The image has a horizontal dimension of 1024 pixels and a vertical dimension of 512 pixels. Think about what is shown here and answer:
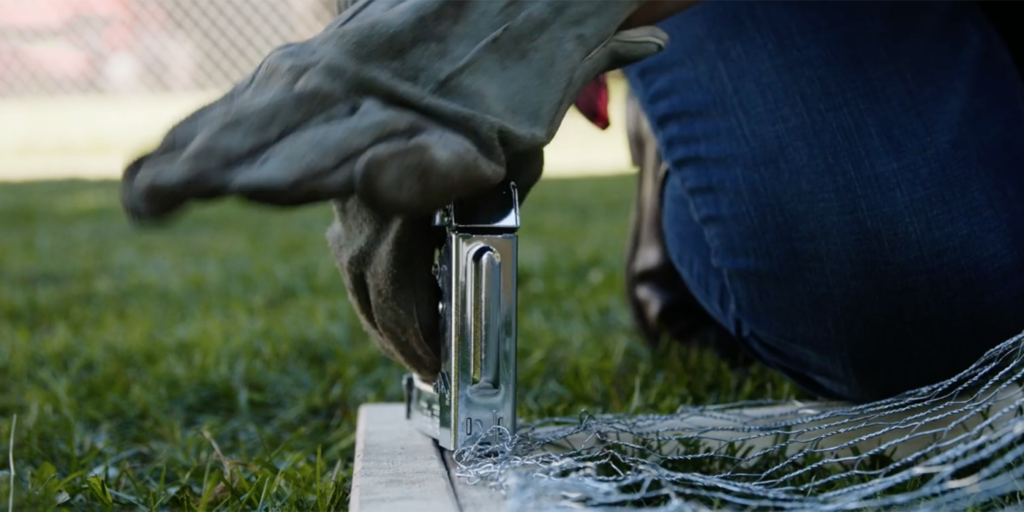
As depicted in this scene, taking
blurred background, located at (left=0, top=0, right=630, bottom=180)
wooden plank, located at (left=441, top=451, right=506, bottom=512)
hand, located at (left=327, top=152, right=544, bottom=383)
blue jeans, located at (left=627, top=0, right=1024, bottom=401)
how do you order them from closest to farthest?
wooden plank, located at (left=441, top=451, right=506, bottom=512)
hand, located at (left=327, top=152, right=544, bottom=383)
blue jeans, located at (left=627, top=0, right=1024, bottom=401)
blurred background, located at (left=0, top=0, right=630, bottom=180)

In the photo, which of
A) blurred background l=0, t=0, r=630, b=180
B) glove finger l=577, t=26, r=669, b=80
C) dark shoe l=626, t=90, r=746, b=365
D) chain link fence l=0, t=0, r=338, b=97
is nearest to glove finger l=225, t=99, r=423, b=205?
glove finger l=577, t=26, r=669, b=80

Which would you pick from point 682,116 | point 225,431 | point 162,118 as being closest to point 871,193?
point 682,116

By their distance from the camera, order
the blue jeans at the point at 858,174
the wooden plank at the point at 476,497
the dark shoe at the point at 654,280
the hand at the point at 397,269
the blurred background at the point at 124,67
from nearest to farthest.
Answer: the wooden plank at the point at 476,497 < the hand at the point at 397,269 < the blue jeans at the point at 858,174 < the dark shoe at the point at 654,280 < the blurred background at the point at 124,67

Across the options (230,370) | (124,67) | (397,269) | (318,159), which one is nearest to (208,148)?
(318,159)

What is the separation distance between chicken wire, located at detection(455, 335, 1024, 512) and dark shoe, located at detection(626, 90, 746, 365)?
0.41 meters

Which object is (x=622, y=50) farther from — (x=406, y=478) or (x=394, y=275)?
(x=406, y=478)

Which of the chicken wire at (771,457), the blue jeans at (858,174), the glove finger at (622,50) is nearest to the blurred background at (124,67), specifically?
the blue jeans at (858,174)

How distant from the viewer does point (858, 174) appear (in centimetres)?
113

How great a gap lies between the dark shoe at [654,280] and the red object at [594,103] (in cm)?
38

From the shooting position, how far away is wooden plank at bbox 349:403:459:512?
839 millimetres

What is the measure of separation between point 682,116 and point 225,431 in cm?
72

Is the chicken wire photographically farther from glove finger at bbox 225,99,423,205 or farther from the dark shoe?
the dark shoe

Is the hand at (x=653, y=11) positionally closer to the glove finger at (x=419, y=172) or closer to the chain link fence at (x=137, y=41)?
the glove finger at (x=419, y=172)

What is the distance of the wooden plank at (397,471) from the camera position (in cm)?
84
